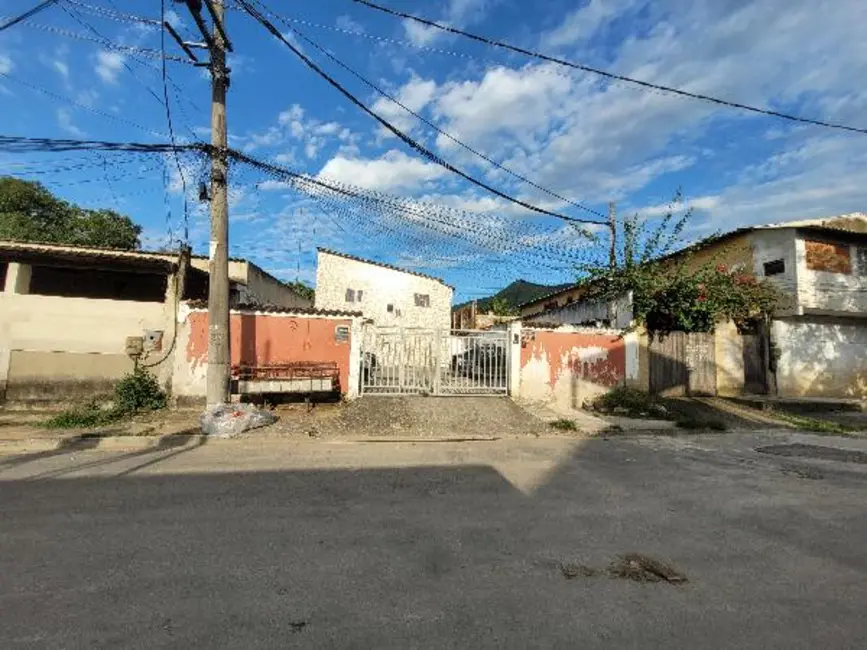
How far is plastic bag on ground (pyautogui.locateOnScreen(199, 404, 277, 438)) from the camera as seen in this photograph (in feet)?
33.6

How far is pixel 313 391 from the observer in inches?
499

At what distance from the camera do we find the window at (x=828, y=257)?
1944cm

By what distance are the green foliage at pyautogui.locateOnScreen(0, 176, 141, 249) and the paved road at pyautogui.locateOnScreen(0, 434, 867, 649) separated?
939 inches

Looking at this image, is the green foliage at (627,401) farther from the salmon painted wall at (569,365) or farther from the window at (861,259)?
the window at (861,259)

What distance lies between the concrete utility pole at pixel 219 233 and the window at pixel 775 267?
19.4 meters

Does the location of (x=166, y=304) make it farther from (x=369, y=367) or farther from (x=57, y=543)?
(x=57, y=543)

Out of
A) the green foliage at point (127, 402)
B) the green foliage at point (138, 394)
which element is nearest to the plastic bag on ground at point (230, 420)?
the green foliage at point (127, 402)

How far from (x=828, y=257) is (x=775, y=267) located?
1928mm

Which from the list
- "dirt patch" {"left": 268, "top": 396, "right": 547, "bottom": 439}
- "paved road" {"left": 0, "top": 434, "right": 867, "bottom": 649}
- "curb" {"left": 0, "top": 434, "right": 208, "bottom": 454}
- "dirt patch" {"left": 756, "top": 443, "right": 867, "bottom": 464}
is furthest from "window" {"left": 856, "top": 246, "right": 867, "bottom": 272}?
"curb" {"left": 0, "top": 434, "right": 208, "bottom": 454}

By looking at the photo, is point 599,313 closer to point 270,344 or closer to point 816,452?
point 816,452

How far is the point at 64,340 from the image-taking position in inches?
512

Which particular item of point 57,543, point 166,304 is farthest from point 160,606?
point 166,304

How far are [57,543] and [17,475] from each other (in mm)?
3436

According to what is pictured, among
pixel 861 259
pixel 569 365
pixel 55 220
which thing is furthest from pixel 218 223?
pixel 55 220
